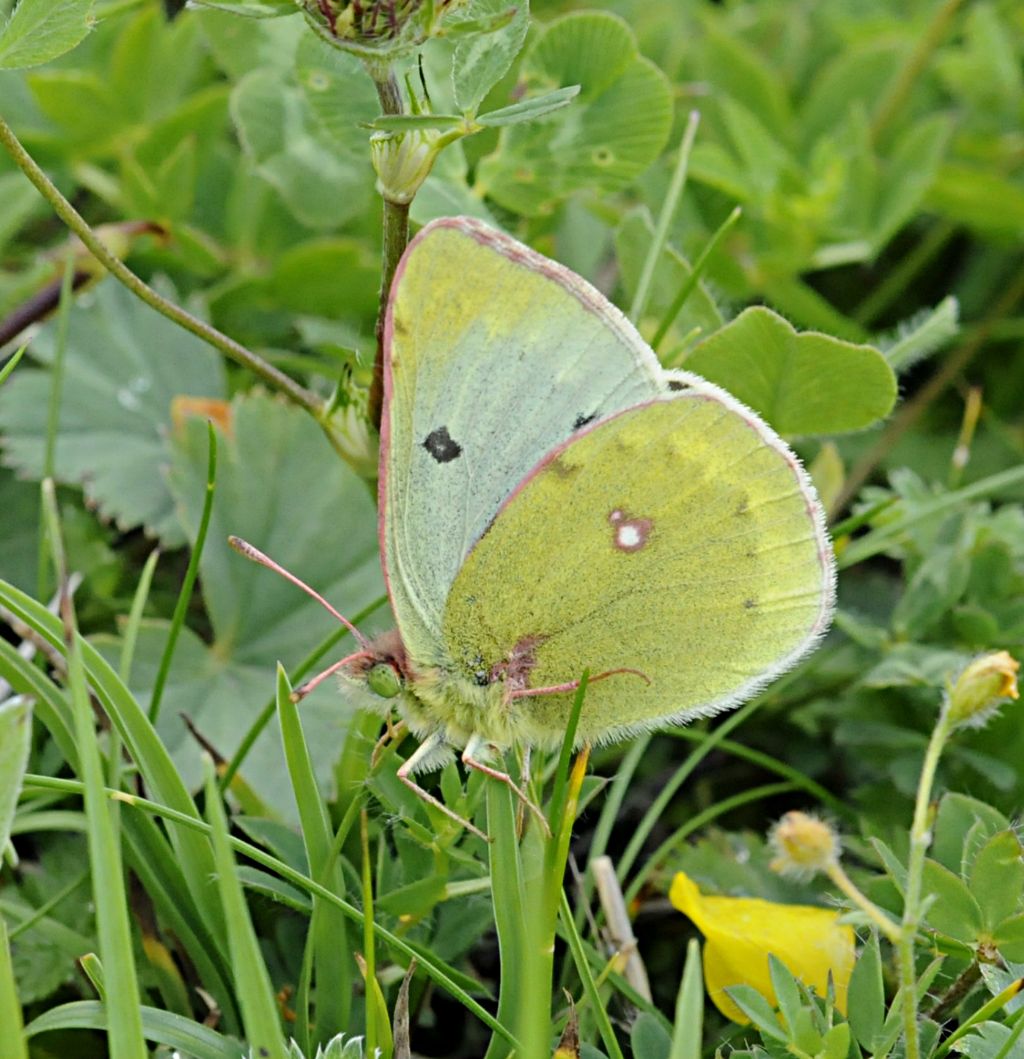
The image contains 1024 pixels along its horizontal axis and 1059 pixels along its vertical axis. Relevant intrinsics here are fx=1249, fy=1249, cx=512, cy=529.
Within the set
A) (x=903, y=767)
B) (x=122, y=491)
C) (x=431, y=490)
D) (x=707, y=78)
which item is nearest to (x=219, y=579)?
(x=122, y=491)

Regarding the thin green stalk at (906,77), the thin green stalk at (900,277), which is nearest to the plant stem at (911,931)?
the thin green stalk at (900,277)

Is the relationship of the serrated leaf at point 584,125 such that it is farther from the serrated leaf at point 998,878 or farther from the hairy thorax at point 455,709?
the serrated leaf at point 998,878

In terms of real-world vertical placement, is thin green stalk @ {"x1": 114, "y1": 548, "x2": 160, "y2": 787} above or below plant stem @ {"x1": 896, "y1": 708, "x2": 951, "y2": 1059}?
above

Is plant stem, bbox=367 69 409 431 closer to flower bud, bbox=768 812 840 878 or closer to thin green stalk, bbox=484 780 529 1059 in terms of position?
thin green stalk, bbox=484 780 529 1059

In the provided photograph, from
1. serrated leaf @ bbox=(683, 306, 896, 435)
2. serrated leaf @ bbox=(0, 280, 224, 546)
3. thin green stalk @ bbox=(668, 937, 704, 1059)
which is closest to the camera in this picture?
thin green stalk @ bbox=(668, 937, 704, 1059)

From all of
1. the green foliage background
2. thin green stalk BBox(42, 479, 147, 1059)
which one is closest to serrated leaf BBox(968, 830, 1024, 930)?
the green foliage background

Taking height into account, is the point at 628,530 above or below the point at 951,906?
above

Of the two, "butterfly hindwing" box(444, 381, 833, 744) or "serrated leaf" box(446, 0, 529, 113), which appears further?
"butterfly hindwing" box(444, 381, 833, 744)

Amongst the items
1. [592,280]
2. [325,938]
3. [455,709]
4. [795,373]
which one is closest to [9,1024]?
[325,938]

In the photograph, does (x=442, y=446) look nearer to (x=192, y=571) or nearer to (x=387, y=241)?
(x=387, y=241)
